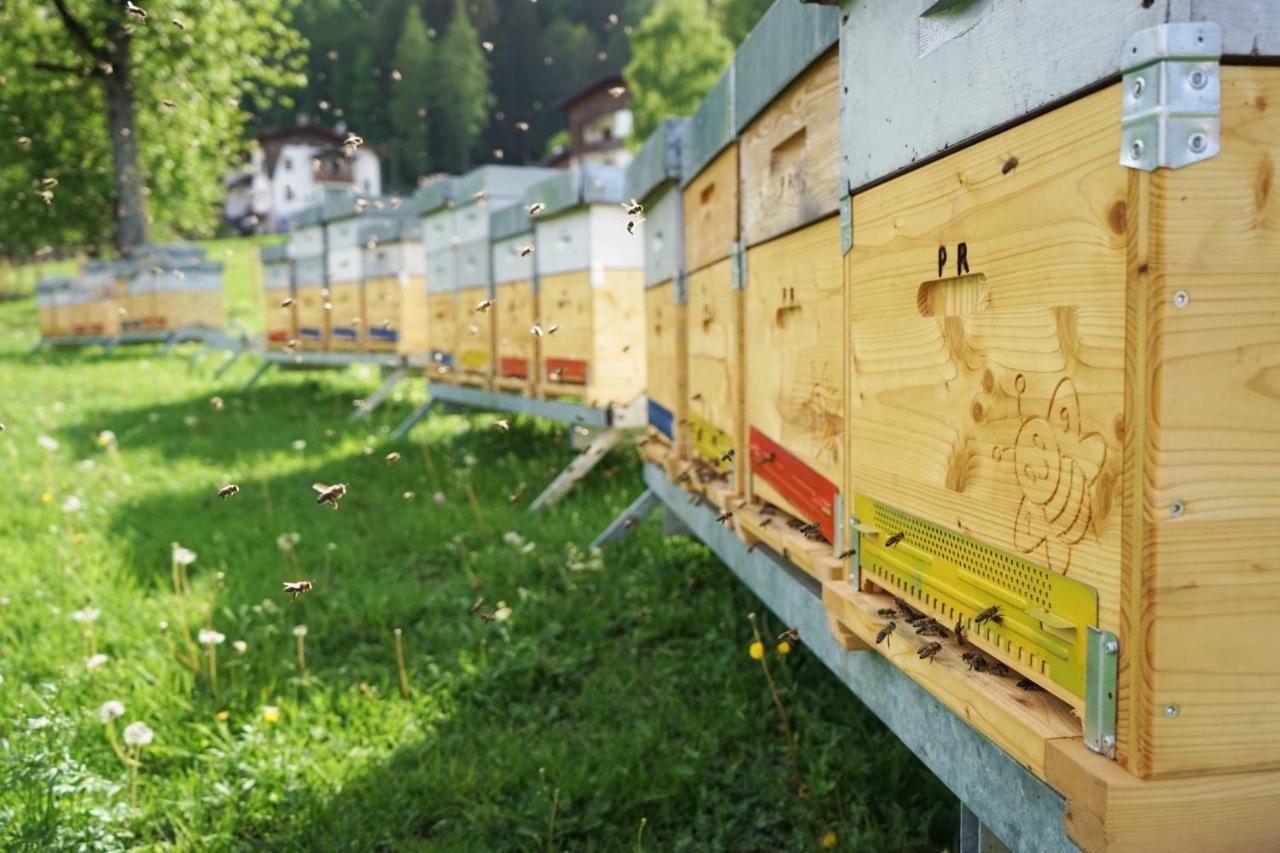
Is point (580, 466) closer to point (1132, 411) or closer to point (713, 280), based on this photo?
point (713, 280)

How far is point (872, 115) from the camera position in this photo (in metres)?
1.83

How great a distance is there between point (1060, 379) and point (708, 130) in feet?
6.89

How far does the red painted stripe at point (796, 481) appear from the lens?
2262 mm

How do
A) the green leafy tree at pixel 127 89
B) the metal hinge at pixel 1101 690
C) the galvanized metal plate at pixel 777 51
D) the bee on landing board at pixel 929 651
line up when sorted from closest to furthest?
the metal hinge at pixel 1101 690, the bee on landing board at pixel 929 651, the galvanized metal plate at pixel 777 51, the green leafy tree at pixel 127 89

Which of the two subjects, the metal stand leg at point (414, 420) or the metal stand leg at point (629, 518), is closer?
the metal stand leg at point (629, 518)

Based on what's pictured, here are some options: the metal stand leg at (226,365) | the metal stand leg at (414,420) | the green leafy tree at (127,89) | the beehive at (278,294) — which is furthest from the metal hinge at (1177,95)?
the green leafy tree at (127,89)

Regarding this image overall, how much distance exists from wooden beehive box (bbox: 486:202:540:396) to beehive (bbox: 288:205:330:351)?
382cm

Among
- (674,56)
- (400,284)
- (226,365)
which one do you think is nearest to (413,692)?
(400,284)

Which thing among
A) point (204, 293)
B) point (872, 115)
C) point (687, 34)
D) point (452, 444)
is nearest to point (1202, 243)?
point (872, 115)

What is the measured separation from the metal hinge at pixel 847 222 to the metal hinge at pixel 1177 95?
85cm

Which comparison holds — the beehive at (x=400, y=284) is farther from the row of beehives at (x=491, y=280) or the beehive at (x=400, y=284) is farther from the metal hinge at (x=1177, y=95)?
the metal hinge at (x=1177, y=95)

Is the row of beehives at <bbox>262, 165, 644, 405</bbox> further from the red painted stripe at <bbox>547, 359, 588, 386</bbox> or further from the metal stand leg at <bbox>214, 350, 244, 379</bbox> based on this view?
the metal stand leg at <bbox>214, 350, 244, 379</bbox>

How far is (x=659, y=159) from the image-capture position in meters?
3.79

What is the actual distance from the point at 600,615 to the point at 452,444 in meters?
3.99
